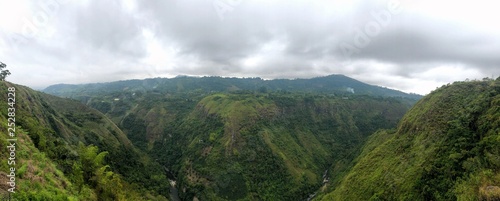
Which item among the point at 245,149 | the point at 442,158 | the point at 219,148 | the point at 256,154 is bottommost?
the point at 256,154

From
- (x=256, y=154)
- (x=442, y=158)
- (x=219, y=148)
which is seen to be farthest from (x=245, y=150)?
(x=442, y=158)

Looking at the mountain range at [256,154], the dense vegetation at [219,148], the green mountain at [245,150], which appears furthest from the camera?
the green mountain at [245,150]

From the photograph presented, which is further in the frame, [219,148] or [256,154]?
[219,148]

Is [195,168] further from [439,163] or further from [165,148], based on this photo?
[439,163]

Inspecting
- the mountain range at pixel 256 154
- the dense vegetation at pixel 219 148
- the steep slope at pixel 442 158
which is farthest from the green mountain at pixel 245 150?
the steep slope at pixel 442 158

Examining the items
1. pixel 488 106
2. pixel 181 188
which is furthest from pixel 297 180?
pixel 488 106

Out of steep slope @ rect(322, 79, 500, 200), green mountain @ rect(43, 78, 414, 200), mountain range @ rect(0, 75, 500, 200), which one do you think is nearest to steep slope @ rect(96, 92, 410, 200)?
green mountain @ rect(43, 78, 414, 200)

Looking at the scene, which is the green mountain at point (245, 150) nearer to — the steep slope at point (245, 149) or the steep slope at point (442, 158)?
the steep slope at point (245, 149)

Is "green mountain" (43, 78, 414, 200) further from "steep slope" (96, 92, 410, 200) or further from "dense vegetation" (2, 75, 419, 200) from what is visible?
"dense vegetation" (2, 75, 419, 200)

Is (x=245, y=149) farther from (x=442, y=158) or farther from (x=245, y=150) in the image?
(x=442, y=158)
